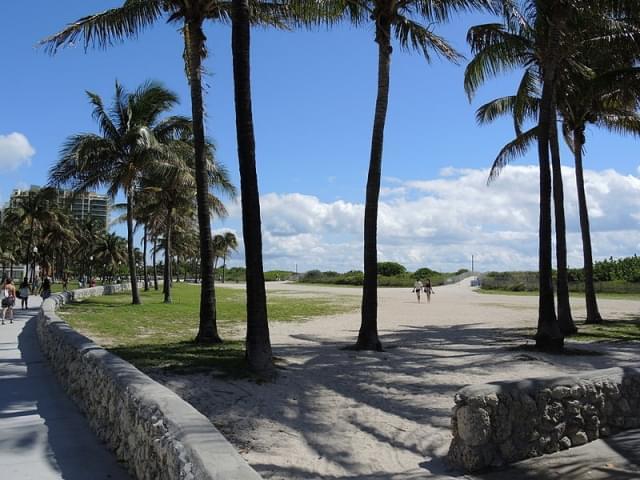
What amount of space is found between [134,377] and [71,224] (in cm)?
6420

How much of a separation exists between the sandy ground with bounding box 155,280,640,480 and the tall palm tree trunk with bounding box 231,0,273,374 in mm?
735

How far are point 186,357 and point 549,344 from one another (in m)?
7.60

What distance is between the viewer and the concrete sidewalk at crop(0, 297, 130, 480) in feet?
16.2

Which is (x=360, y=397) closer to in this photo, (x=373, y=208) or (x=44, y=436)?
(x=44, y=436)

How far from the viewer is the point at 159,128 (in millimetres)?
26609

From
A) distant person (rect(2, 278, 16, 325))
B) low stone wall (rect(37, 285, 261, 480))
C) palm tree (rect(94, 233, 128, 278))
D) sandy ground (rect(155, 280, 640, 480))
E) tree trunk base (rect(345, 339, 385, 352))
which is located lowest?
sandy ground (rect(155, 280, 640, 480))

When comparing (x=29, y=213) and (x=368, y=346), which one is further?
(x=29, y=213)

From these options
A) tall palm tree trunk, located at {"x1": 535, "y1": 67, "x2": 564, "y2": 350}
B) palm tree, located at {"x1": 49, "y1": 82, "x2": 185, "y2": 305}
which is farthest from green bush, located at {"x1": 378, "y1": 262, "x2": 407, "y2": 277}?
tall palm tree trunk, located at {"x1": 535, "y1": 67, "x2": 564, "y2": 350}

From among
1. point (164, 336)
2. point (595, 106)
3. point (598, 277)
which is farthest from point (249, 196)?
point (598, 277)

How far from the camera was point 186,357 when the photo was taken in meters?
10.1

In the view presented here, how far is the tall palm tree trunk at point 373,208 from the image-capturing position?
40.5 feet

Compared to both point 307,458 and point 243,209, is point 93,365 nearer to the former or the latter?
point 307,458

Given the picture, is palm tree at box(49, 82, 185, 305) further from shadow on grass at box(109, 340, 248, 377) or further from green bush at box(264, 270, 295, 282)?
green bush at box(264, 270, 295, 282)

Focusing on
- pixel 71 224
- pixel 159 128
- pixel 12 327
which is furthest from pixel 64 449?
pixel 71 224
